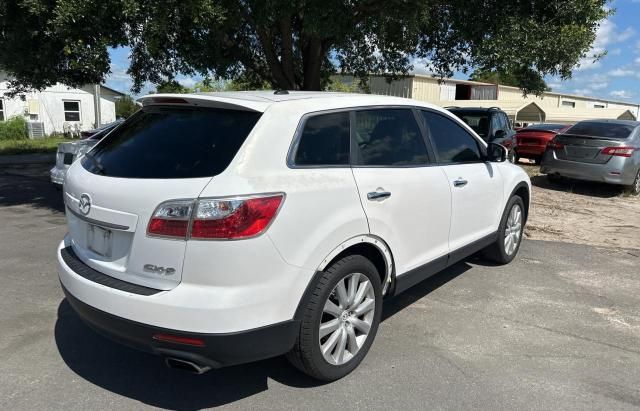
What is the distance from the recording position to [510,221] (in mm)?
5598

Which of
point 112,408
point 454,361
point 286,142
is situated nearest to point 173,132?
point 286,142

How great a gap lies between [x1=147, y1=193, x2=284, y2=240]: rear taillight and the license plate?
0.42 metres

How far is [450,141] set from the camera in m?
4.46

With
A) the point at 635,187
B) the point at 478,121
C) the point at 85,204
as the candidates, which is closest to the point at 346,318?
the point at 85,204

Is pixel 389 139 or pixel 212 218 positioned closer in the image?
pixel 212 218

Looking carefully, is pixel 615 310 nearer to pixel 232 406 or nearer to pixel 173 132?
pixel 232 406

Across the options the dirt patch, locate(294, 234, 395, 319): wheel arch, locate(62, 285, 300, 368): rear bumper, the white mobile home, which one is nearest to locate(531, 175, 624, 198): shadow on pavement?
the dirt patch

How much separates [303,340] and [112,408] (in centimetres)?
113

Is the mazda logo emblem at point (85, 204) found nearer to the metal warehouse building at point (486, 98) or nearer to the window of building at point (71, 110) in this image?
the metal warehouse building at point (486, 98)

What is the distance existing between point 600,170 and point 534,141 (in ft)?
18.9

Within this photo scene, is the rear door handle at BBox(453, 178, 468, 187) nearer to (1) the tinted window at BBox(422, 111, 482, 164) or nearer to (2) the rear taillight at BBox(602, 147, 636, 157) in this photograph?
(1) the tinted window at BBox(422, 111, 482, 164)

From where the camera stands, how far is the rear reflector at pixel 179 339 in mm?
2588

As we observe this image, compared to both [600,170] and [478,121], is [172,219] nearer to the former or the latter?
[600,170]

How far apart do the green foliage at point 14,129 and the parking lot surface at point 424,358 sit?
24316 millimetres
